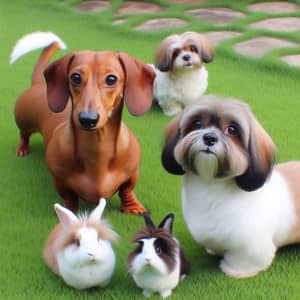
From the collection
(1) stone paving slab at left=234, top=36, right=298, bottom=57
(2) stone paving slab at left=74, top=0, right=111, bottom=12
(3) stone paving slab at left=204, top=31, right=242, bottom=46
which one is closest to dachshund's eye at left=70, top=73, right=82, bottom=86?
(1) stone paving slab at left=234, top=36, right=298, bottom=57

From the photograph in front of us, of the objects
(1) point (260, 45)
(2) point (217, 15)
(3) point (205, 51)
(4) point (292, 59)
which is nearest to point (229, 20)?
(2) point (217, 15)

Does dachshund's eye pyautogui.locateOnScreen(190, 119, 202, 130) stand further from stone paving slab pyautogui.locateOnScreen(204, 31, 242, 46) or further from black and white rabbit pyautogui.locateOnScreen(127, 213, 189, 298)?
stone paving slab pyautogui.locateOnScreen(204, 31, 242, 46)

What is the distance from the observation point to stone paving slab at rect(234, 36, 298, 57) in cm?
495

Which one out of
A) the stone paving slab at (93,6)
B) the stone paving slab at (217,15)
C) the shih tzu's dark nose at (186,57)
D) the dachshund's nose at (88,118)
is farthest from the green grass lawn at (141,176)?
the dachshund's nose at (88,118)

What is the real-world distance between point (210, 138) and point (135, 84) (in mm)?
642

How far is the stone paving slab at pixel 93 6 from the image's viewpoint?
20.6 ft

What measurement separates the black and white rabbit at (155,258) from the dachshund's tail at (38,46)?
1.39m

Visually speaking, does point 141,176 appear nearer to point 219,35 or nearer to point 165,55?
point 165,55

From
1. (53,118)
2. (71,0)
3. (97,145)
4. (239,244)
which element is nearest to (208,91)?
(53,118)

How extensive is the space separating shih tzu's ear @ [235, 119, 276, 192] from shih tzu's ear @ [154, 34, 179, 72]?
174cm

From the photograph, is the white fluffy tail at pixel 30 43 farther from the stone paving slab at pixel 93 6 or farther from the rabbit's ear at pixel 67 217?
the stone paving slab at pixel 93 6

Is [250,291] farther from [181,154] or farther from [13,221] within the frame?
[13,221]

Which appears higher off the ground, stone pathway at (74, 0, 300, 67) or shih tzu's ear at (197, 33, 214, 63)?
shih tzu's ear at (197, 33, 214, 63)

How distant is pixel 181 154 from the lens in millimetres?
2098
